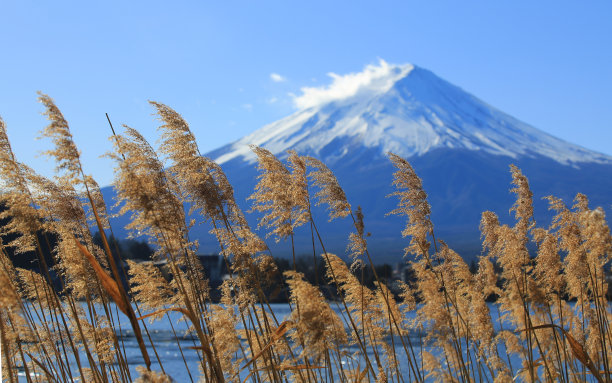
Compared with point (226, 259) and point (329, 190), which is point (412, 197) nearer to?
point (329, 190)

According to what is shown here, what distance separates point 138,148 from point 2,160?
2.47 ft

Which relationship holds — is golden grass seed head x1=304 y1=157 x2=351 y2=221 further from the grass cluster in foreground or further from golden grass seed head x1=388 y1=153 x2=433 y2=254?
golden grass seed head x1=388 y1=153 x2=433 y2=254

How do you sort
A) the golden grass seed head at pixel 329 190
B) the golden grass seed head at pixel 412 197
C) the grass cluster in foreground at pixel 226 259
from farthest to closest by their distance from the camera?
the golden grass seed head at pixel 412 197
the golden grass seed head at pixel 329 190
the grass cluster in foreground at pixel 226 259

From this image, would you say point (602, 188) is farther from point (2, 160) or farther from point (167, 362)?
point (2, 160)

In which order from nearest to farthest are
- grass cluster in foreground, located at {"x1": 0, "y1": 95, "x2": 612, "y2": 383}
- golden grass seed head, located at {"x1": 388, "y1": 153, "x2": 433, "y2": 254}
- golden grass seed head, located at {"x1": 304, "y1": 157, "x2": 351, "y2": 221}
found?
1. grass cluster in foreground, located at {"x1": 0, "y1": 95, "x2": 612, "y2": 383}
2. golden grass seed head, located at {"x1": 304, "y1": 157, "x2": 351, "y2": 221}
3. golden grass seed head, located at {"x1": 388, "y1": 153, "x2": 433, "y2": 254}

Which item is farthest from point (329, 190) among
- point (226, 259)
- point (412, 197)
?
point (226, 259)

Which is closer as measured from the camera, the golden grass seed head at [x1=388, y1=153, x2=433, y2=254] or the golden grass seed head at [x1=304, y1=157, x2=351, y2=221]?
the golden grass seed head at [x1=304, y1=157, x2=351, y2=221]

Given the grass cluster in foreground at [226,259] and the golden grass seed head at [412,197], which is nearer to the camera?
the grass cluster in foreground at [226,259]

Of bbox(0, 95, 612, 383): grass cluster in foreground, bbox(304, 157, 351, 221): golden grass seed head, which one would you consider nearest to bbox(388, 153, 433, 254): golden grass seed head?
bbox(0, 95, 612, 383): grass cluster in foreground

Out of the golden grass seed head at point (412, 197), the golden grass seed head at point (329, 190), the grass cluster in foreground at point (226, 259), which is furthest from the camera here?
the golden grass seed head at point (412, 197)

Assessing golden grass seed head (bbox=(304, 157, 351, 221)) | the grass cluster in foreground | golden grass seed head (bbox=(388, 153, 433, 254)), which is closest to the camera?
the grass cluster in foreground

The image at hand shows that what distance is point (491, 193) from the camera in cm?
18800

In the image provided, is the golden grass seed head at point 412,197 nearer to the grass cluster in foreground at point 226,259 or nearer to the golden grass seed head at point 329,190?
the grass cluster in foreground at point 226,259

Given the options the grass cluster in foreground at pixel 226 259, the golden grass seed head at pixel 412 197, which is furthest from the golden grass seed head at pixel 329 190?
the golden grass seed head at pixel 412 197
